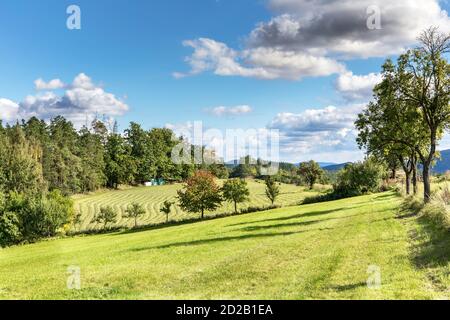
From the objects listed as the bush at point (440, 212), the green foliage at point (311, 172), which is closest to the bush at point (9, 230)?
the bush at point (440, 212)

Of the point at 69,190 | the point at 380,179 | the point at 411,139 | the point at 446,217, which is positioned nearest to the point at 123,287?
the point at 446,217

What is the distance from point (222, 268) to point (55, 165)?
12118 cm

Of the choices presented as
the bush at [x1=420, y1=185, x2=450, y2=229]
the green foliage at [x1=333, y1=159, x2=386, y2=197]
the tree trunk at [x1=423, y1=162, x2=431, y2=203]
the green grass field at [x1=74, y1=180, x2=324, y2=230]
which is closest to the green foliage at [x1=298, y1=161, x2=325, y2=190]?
the green grass field at [x1=74, y1=180, x2=324, y2=230]

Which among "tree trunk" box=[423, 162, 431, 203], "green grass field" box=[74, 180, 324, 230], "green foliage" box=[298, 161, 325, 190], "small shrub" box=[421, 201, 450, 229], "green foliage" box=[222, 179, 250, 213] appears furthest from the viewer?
"green foliage" box=[298, 161, 325, 190]

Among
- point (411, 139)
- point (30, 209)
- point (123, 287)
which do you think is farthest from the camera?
point (30, 209)

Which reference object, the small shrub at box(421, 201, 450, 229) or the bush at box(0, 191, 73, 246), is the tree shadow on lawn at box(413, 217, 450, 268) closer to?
the small shrub at box(421, 201, 450, 229)

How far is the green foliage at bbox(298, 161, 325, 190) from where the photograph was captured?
495ft

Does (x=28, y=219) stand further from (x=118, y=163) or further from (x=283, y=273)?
(x=118, y=163)

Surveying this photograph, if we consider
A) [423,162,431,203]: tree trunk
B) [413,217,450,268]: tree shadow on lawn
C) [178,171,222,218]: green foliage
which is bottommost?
[178,171,222,218]: green foliage

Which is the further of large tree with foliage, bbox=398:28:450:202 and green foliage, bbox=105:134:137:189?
green foliage, bbox=105:134:137:189

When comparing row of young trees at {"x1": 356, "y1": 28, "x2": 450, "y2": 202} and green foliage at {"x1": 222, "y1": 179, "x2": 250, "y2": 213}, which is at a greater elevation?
row of young trees at {"x1": 356, "y1": 28, "x2": 450, "y2": 202}

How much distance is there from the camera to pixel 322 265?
1561 cm
